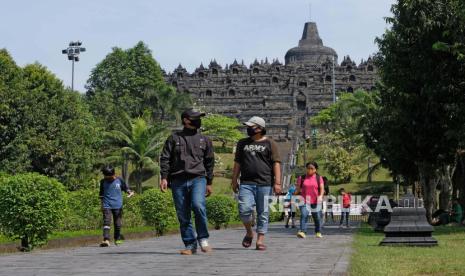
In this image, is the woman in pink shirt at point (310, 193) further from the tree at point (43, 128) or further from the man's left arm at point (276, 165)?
the tree at point (43, 128)

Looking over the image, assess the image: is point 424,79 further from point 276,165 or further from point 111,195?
point 276,165

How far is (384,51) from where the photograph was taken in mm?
22156

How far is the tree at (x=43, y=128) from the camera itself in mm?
36906

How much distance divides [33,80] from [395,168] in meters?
23.6

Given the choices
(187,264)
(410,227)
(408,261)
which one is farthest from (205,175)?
(410,227)

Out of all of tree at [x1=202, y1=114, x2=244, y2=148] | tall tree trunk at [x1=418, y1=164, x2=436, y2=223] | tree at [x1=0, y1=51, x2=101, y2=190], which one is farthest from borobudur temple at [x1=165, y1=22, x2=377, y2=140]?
tall tree trunk at [x1=418, y1=164, x2=436, y2=223]

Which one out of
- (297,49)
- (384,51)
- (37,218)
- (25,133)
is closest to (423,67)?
(384,51)

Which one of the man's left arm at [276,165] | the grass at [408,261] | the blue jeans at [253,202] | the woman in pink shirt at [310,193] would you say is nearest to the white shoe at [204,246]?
the blue jeans at [253,202]

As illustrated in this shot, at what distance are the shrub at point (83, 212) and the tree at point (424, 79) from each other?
896cm

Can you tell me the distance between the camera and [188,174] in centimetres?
949

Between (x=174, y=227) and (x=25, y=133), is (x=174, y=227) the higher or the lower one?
the lower one

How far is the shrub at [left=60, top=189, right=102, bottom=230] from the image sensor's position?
16.2m

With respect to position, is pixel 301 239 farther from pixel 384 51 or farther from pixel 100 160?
pixel 100 160

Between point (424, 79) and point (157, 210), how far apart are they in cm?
804
